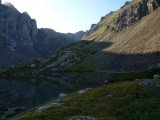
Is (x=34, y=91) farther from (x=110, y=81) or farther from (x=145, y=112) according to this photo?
(x=145, y=112)

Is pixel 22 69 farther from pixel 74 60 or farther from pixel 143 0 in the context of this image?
pixel 143 0

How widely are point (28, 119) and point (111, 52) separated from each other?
13484cm

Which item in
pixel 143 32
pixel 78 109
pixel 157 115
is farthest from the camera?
pixel 143 32

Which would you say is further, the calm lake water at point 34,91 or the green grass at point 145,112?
the calm lake water at point 34,91

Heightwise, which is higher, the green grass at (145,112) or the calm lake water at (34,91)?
the green grass at (145,112)

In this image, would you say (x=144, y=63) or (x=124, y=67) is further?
(x=124, y=67)

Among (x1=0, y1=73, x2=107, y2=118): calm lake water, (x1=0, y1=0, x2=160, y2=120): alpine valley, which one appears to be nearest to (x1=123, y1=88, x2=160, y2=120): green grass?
(x1=0, y1=0, x2=160, y2=120): alpine valley

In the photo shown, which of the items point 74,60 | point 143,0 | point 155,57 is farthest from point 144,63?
point 143,0

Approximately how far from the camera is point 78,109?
20.6 metres

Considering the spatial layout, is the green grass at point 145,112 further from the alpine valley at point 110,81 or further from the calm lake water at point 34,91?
the calm lake water at point 34,91

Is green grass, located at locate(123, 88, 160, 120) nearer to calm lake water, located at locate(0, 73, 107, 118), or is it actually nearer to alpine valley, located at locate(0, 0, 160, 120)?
alpine valley, located at locate(0, 0, 160, 120)

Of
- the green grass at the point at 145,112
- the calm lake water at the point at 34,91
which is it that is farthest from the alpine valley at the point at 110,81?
the calm lake water at the point at 34,91

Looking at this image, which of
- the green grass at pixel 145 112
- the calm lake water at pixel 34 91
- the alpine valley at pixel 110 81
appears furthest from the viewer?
the calm lake water at pixel 34 91

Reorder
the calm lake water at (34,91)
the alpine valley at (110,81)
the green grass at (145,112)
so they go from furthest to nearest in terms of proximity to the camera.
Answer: the calm lake water at (34,91)
the alpine valley at (110,81)
the green grass at (145,112)
